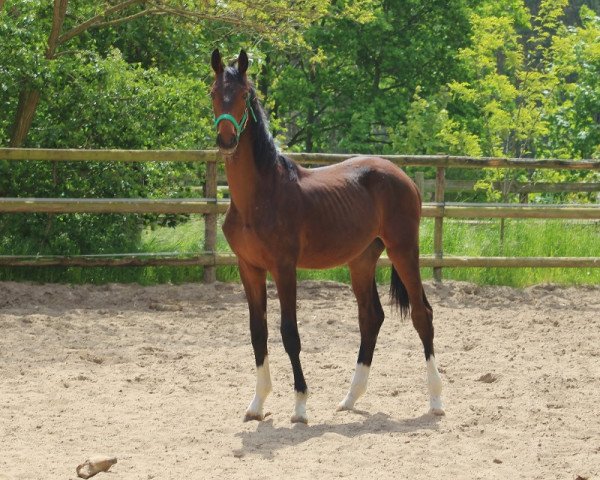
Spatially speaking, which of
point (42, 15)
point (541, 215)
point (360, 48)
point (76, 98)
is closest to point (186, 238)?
point (76, 98)

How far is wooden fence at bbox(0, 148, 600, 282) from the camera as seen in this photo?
9.24 meters

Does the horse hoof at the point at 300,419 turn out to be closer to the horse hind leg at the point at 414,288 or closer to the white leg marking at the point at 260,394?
the white leg marking at the point at 260,394

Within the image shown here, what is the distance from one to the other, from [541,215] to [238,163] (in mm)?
5912

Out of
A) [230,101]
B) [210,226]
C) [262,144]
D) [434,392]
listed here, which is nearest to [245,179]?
[262,144]

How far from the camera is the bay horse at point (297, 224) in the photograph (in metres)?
5.16

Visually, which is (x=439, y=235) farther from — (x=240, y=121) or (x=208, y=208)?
(x=240, y=121)

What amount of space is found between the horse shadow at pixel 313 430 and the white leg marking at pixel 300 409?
0.05 m

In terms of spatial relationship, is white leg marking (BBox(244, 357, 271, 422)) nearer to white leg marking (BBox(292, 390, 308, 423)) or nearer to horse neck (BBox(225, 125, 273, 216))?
white leg marking (BBox(292, 390, 308, 423))

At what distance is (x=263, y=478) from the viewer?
417 centimetres

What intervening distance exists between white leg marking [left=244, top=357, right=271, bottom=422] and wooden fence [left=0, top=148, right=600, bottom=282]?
172 inches

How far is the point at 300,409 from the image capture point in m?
5.18

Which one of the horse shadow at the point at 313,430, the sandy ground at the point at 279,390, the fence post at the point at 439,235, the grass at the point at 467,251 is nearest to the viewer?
the sandy ground at the point at 279,390

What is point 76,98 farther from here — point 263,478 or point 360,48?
point 360,48

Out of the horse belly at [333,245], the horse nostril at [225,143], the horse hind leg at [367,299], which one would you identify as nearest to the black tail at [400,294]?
the horse hind leg at [367,299]
